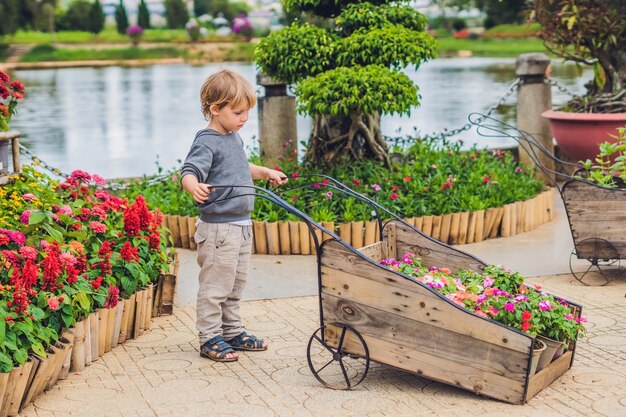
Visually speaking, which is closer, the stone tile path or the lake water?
the stone tile path

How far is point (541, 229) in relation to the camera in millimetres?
8844

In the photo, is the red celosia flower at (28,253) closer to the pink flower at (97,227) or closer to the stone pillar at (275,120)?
the pink flower at (97,227)

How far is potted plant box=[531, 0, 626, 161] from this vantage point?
33.3ft

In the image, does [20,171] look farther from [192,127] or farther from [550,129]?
[192,127]

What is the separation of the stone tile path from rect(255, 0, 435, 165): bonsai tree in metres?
3.05

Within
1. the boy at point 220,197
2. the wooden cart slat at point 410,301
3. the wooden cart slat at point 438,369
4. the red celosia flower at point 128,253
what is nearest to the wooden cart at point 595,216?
the boy at point 220,197

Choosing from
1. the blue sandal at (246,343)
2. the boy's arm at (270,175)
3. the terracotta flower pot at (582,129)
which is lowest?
the blue sandal at (246,343)

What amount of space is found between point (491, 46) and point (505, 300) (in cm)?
5017

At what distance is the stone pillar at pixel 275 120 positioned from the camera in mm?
9781

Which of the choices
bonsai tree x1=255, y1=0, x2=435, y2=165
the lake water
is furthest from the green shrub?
the lake water

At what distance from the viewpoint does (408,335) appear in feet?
15.4

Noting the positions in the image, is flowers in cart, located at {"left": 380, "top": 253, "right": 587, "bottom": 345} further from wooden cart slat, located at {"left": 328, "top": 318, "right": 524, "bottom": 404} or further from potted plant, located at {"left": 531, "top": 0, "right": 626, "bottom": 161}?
potted plant, located at {"left": 531, "top": 0, "right": 626, "bottom": 161}

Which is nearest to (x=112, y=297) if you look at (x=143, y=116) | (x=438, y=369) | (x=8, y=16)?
(x=438, y=369)

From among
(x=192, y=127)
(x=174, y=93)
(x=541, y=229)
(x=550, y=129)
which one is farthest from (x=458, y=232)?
(x=174, y=93)
